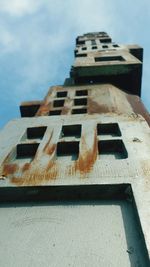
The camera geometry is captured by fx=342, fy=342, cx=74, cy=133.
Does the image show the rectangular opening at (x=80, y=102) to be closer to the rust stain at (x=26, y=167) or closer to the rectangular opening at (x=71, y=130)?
the rectangular opening at (x=71, y=130)

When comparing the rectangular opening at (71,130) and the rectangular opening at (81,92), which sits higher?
the rectangular opening at (71,130)

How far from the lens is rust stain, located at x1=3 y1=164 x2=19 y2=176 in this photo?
377cm

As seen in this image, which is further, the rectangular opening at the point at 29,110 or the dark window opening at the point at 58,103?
the rectangular opening at the point at 29,110

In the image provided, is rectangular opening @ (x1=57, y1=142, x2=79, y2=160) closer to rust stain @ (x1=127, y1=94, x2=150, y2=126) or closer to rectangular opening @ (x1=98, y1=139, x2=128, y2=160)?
rectangular opening @ (x1=98, y1=139, x2=128, y2=160)

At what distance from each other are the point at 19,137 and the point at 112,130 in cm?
135

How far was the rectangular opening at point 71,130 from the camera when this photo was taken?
200 inches

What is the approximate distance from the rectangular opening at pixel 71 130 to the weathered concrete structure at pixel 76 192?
0.05ft

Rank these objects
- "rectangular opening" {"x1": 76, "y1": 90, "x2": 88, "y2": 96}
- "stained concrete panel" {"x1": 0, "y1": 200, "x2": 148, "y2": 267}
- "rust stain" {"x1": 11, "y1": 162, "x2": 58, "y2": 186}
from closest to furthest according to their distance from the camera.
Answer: "stained concrete panel" {"x1": 0, "y1": 200, "x2": 148, "y2": 267}, "rust stain" {"x1": 11, "y1": 162, "x2": 58, "y2": 186}, "rectangular opening" {"x1": 76, "y1": 90, "x2": 88, "y2": 96}

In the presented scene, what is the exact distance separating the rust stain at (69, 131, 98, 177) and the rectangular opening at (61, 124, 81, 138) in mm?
762

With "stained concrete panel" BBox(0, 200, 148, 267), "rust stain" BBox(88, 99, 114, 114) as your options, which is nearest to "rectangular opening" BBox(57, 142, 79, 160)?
"stained concrete panel" BBox(0, 200, 148, 267)

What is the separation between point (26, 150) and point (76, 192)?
1.50m

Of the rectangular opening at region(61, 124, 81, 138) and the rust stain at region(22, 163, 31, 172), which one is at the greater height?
the rust stain at region(22, 163, 31, 172)

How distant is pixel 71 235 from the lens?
112 inches

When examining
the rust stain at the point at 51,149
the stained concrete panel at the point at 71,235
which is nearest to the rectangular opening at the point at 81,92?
the rust stain at the point at 51,149
